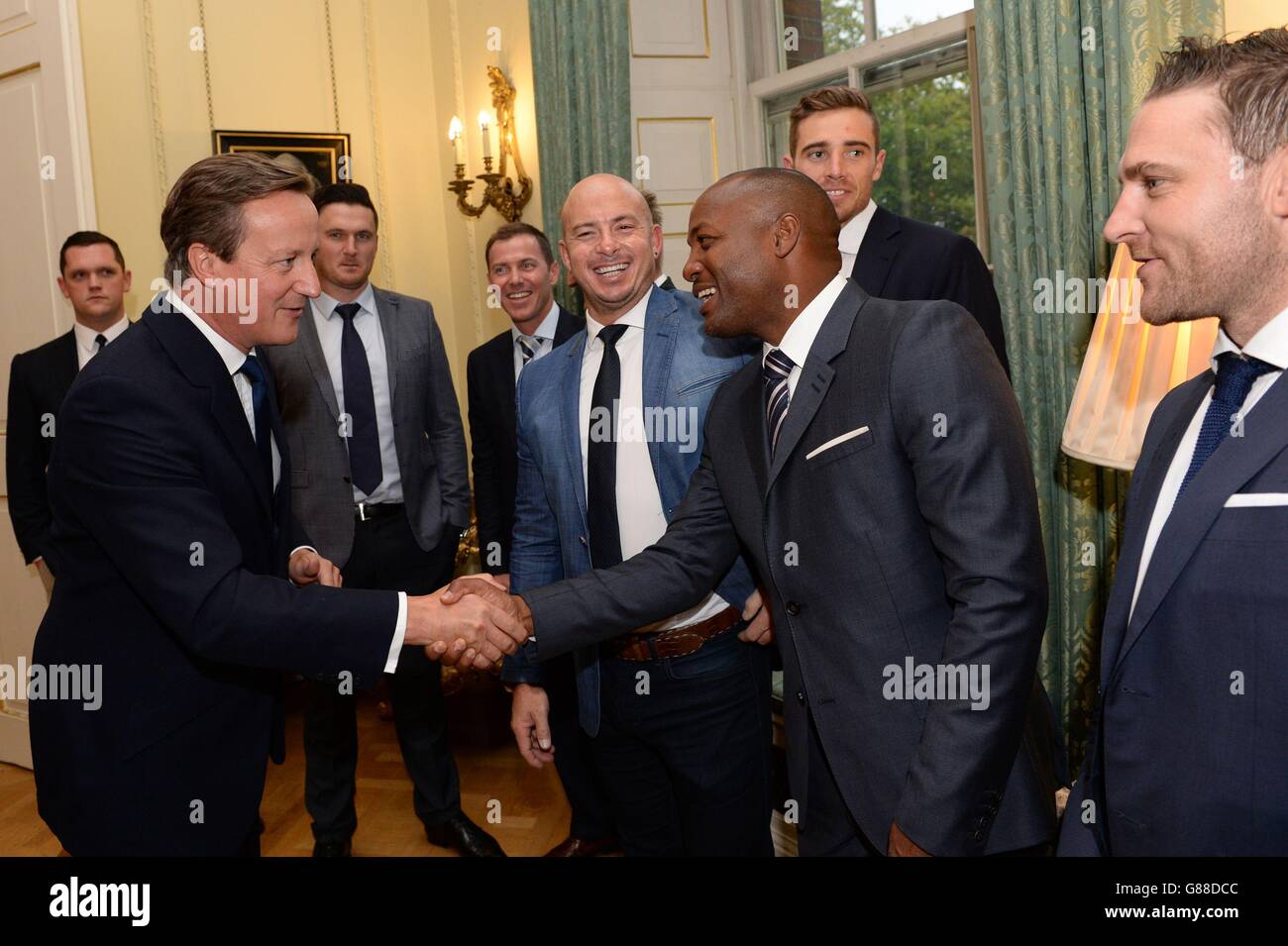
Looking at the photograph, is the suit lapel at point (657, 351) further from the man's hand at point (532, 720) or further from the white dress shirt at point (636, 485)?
the man's hand at point (532, 720)

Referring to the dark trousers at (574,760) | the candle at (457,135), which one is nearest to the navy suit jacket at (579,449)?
the dark trousers at (574,760)

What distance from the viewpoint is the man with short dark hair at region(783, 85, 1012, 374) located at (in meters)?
2.76

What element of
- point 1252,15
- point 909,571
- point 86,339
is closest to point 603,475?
point 909,571

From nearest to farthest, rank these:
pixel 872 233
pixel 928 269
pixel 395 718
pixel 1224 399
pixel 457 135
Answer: pixel 1224 399 → pixel 928 269 → pixel 872 233 → pixel 395 718 → pixel 457 135

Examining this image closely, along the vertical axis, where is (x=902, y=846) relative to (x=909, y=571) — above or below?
below

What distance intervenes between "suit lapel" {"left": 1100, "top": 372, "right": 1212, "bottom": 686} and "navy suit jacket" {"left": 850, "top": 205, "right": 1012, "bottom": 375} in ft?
4.31

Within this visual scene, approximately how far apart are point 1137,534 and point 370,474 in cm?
249

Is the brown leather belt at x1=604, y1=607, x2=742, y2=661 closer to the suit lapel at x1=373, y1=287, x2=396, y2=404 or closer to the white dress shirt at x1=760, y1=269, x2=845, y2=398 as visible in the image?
the white dress shirt at x1=760, y1=269, x2=845, y2=398

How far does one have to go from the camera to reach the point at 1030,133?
2838 mm

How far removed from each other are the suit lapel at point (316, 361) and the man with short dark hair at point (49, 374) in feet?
3.28

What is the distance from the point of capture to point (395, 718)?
3490mm

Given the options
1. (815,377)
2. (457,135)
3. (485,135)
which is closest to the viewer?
(815,377)

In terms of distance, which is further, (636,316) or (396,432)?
(396,432)

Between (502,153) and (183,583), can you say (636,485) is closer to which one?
(183,583)
